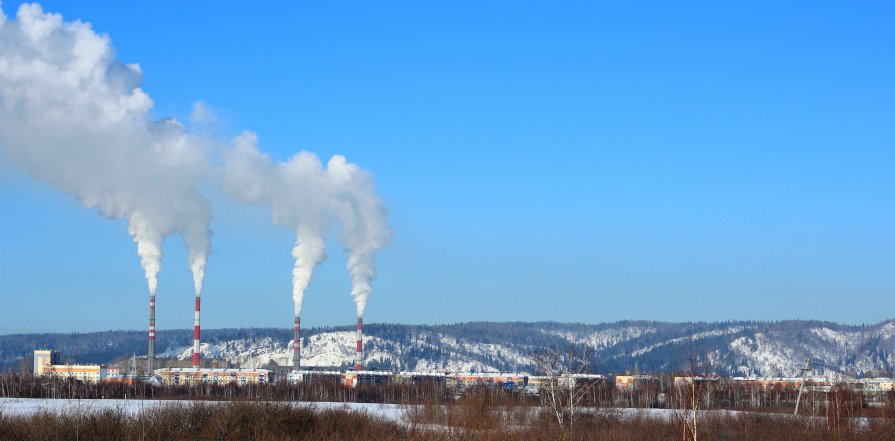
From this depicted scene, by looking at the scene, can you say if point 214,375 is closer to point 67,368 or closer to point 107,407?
point 67,368

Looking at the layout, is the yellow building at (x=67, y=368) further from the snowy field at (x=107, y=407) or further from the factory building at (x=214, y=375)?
the snowy field at (x=107, y=407)

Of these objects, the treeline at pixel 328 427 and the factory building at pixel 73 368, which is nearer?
the treeline at pixel 328 427

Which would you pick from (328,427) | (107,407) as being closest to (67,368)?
(107,407)

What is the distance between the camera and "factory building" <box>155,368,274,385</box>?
109m

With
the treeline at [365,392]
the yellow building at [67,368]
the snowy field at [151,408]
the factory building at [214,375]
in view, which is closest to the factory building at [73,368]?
the yellow building at [67,368]

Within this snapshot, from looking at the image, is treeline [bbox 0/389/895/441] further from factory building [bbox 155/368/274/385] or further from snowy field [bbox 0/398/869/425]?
factory building [bbox 155/368/274/385]

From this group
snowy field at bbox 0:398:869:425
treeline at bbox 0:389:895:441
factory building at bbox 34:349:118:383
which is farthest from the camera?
factory building at bbox 34:349:118:383

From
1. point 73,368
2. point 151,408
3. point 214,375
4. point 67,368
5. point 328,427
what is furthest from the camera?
point 73,368

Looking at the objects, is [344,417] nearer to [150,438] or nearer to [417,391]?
[150,438]

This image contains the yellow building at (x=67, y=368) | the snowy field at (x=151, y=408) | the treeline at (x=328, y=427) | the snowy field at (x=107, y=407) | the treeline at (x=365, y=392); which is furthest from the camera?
the yellow building at (x=67, y=368)

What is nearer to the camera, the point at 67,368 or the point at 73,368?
the point at 67,368

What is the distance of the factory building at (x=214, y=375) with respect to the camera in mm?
109438

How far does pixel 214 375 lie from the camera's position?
385ft

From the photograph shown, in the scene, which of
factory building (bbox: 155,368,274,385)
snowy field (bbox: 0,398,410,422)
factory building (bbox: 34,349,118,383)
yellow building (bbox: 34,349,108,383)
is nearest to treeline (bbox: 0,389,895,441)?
snowy field (bbox: 0,398,410,422)
